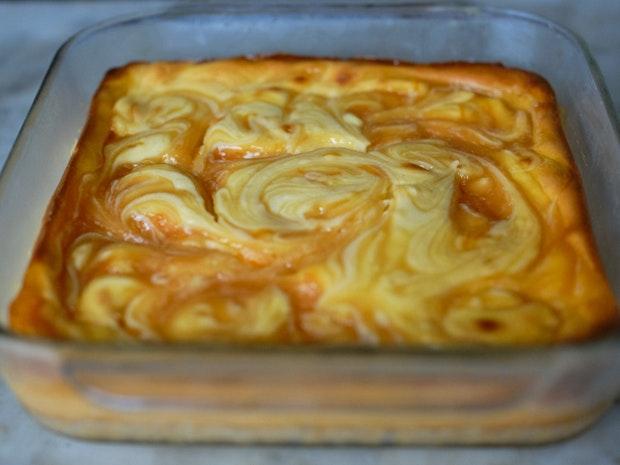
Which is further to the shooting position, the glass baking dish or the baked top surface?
the baked top surface

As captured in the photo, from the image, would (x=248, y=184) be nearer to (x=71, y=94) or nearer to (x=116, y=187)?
(x=116, y=187)

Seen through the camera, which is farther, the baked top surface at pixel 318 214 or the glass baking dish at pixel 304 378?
the baked top surface at pixel 318 214

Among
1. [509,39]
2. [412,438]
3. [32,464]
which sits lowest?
[32,464]

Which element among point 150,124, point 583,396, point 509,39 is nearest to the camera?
point 583,396

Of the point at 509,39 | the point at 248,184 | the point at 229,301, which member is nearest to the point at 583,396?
the point at 229,301

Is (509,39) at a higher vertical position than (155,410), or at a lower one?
higher

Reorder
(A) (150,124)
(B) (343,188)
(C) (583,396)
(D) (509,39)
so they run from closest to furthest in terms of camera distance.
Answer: (C) (583,396) < (B) (343,188) < (A) (150,124) < (D) (509,39)

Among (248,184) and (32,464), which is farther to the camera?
(248,184)

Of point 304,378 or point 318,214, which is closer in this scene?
point 304,378
